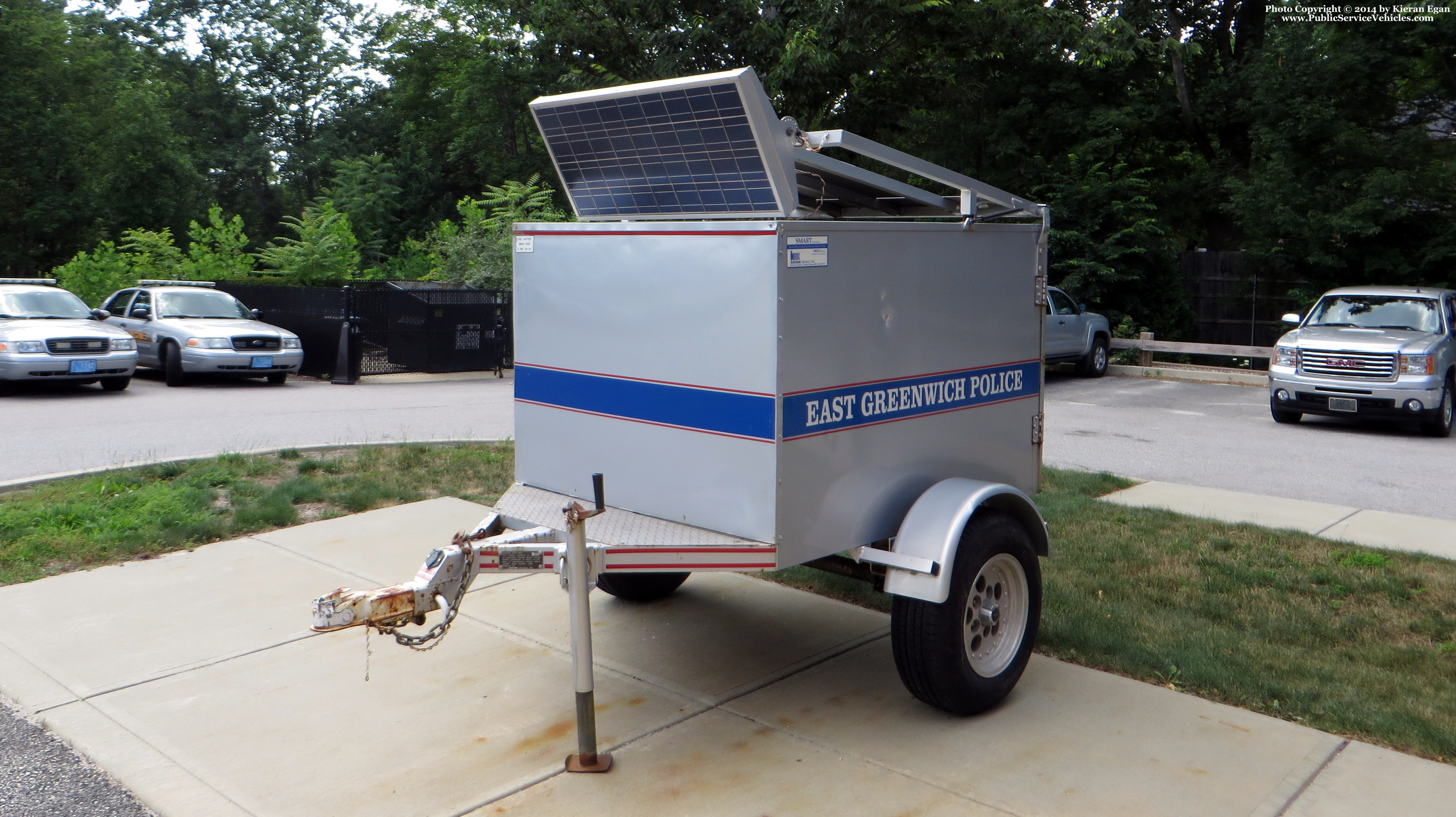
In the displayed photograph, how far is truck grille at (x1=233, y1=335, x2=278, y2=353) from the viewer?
16984 millimetres

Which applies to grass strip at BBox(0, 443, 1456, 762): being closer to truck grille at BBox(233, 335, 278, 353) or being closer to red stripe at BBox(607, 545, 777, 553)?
red stripe at BBox(607, 545, 777, 553)

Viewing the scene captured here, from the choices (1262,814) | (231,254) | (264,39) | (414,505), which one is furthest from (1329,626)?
(264,39)

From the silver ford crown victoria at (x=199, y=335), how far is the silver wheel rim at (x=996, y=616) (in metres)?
15.0

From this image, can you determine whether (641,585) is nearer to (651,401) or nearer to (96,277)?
(651,401)

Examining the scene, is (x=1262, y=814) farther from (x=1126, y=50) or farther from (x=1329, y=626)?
(x=1126, y=50)

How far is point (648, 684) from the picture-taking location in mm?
5020

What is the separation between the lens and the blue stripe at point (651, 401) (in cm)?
414

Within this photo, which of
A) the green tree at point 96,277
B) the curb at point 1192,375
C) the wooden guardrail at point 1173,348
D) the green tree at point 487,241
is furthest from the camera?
the green tree at point 487,241

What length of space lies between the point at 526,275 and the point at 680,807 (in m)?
2.44

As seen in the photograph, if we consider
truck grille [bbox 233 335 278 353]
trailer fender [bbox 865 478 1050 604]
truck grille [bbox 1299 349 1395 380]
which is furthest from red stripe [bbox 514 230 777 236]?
truck grille [bbox 233 335 278 353]

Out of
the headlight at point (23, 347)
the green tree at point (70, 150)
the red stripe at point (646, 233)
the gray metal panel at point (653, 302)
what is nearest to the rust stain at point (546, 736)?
the gray metal panel at point (653, 302)

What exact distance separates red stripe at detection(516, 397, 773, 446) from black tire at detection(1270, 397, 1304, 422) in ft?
39.3

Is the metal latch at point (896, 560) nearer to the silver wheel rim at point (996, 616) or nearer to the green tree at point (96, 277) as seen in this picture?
the silver wheel rim at point (996, 616)

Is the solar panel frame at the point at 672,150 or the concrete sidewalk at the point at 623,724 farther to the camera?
the solar panel frame at the point at 672,150
